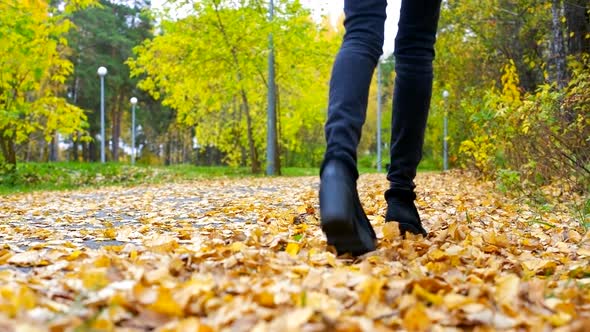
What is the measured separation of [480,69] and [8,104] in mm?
8646

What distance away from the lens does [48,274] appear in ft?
4.62

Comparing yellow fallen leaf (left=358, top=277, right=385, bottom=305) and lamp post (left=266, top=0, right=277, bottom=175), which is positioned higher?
lamp post (left=266, top=0, right=277, bottom=175)

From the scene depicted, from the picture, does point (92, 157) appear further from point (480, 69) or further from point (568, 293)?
point (568, 293)

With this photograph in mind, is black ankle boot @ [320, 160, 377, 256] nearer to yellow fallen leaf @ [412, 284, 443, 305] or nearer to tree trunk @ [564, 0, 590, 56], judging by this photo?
yellow fallen leaf @ [412, 284, 443, 305]

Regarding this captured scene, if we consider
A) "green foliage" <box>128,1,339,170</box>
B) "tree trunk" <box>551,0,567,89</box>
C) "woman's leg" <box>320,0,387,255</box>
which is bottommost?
"woman's leg" <box>320,0,387,255</box>

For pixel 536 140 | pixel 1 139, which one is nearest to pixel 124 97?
pixel 1 139

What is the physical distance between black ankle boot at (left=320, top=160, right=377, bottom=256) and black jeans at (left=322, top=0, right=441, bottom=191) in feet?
0.16

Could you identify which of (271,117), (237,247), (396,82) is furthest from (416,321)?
(271,117)

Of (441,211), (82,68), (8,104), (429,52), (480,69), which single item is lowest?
(441,211)

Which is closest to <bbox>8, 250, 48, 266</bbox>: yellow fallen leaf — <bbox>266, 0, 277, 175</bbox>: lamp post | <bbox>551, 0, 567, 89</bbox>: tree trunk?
<bbox>551, 0, 567, 89</bbox>: tree trunk

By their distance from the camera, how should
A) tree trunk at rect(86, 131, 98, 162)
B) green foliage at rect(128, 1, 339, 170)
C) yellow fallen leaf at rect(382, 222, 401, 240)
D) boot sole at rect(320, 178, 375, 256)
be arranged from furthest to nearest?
tree trunk at rect(86, 131, 98, 162) < green foliage at rect(128, 1, 339, 170) < yellow fallen leaf at rect(382, 222, 401, 240) < boot sole at rect(320, 178, 375, 256)

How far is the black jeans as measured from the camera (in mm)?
1569

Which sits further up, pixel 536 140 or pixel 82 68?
pixel 82 68

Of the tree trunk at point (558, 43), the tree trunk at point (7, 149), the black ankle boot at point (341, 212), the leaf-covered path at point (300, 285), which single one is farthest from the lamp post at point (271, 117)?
the black ankle boot at point (341, 212)
